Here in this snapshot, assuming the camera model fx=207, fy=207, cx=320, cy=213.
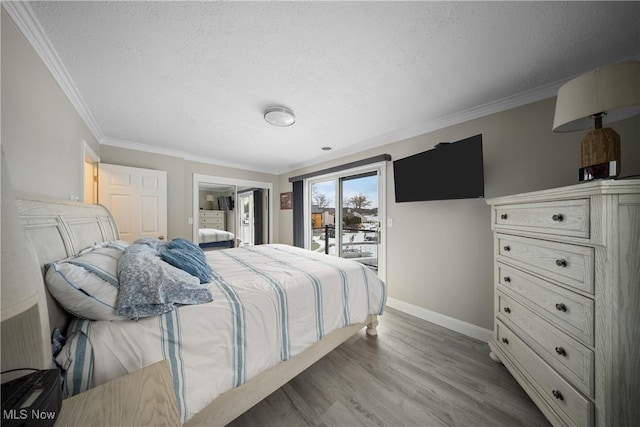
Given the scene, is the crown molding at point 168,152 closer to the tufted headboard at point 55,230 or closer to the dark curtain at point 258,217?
the dark curtain at point 258,217

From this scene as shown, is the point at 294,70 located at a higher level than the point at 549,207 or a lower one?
higher

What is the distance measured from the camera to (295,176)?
175 inches

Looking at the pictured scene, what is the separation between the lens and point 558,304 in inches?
45.8

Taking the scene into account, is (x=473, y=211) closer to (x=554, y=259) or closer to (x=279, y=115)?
(x=554, y=259)

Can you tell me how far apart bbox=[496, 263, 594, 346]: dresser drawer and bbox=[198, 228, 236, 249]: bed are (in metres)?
5.12

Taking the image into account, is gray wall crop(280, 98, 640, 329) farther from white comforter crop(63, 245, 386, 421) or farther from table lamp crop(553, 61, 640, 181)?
white comforter crop(63, 245, 386, 421)

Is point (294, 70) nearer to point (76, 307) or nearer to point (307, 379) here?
point (76, 307)

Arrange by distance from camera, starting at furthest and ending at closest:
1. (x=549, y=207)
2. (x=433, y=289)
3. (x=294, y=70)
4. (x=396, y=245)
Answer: (x=396, y=245) < (x=433, y=289) < (x=294, y=70) < (x=549, y=207)

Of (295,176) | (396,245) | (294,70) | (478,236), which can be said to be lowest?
(396,245)

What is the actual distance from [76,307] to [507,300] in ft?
8.65

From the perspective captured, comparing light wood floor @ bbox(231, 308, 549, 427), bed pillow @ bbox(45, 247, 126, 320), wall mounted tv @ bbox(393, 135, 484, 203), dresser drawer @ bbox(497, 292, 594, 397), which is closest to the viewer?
bed pillow @ bbox(45, 247, 126, 320)

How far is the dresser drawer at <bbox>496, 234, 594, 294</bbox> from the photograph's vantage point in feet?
3.42

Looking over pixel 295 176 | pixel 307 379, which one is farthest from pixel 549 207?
pixel 295 176

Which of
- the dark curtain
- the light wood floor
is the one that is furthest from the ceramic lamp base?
the dark curtain
